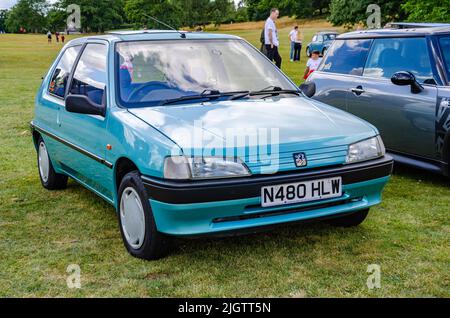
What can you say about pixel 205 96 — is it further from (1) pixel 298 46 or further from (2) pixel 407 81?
(1) pixel 298 46

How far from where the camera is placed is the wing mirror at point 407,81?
6156 mm

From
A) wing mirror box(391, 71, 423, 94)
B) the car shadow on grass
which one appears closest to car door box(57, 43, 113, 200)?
wing mirror box(391, 71, 423, 94)

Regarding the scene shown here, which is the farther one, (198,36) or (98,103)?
(198,36)

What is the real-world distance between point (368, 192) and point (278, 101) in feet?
3.36

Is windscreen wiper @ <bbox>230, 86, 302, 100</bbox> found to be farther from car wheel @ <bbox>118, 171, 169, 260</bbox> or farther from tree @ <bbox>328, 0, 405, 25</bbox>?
tree @ <bbox>328, 0, 405, 25</bbox>

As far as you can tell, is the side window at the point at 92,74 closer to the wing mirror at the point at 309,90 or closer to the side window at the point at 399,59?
the wing mirror at the point at 309,90

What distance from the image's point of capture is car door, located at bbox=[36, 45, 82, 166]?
5.71 meters

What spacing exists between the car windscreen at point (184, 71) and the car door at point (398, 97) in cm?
161

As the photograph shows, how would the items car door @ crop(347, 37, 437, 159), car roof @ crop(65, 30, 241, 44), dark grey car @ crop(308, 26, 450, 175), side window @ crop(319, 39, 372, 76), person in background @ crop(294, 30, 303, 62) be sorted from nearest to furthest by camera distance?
car roof @ crop(65, 30, 241, 44) → dark grey car @ crop(308, 26, 450, 175) → car door @ crop(347, 37, 437, 159) → side window @ crop(319, 39, 372, 76) → person in background @ crop(294, 30, 303, 62)

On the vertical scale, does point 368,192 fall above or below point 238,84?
below

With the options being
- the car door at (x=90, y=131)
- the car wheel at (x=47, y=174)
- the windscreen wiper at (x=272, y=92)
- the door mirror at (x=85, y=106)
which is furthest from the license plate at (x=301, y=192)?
the car wheel at (x=47, y=174)

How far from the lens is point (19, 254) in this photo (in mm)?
4484
